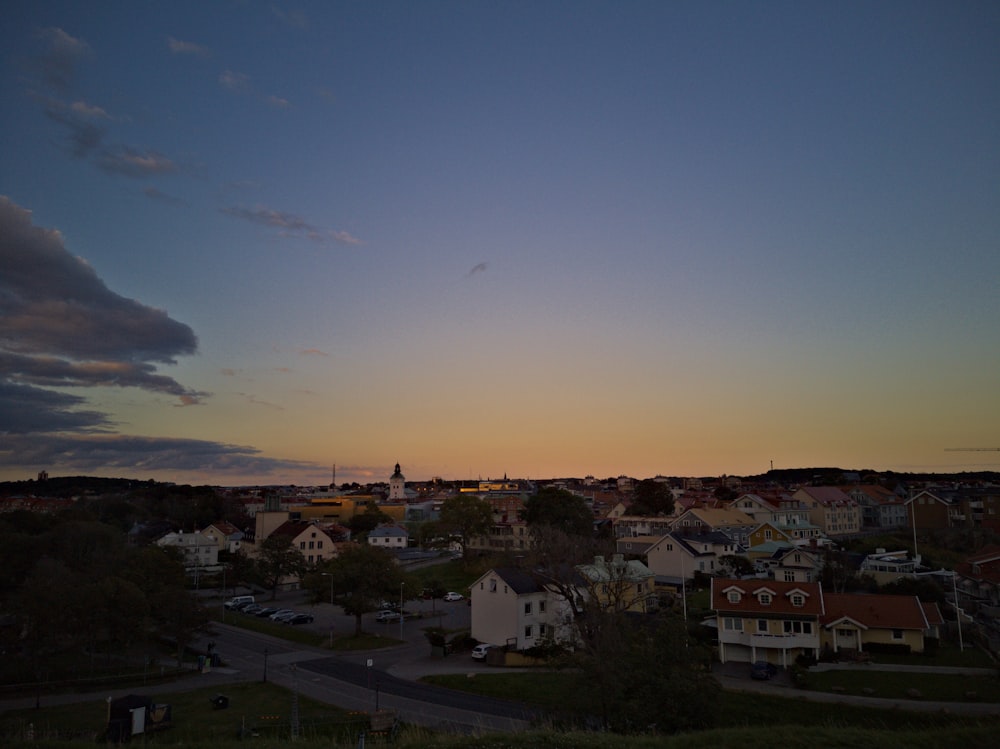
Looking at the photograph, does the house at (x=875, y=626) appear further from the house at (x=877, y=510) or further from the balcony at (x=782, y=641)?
the house at (x=877, y=510)

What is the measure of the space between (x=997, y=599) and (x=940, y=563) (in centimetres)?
1237

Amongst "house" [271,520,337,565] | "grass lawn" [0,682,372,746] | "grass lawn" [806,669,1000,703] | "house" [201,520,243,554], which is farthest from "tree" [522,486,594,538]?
"grass lawn" [0,682,372,746]

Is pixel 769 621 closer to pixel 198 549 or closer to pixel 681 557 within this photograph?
pixel 681 557

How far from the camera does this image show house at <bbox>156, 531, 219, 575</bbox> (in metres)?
68.6

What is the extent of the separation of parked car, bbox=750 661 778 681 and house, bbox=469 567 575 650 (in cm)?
930

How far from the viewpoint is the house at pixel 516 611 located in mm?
34875

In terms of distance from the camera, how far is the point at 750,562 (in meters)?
52.8

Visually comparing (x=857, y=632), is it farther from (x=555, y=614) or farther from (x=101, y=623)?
(x=101, y=623)

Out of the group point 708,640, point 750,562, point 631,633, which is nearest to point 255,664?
point 631,633

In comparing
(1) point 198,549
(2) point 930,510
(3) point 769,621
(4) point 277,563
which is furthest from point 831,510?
(1) point 198,549

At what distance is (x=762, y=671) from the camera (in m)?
28.3

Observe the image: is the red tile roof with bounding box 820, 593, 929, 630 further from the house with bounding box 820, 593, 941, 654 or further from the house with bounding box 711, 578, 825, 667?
the house with bounding box 711, 578, 825, 667

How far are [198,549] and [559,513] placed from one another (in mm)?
40265

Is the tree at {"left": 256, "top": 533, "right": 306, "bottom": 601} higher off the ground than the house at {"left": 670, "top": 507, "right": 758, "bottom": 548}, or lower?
lower
